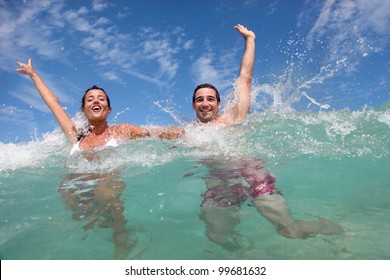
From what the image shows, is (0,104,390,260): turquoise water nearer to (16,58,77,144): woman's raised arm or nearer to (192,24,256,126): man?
(192,24,256,126): man

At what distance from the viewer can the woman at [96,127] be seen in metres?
5.76

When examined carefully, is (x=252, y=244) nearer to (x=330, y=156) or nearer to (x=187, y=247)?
(x=187, y=247)

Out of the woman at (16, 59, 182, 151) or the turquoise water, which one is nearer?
the turquoise water

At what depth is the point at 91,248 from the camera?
11.0 feet

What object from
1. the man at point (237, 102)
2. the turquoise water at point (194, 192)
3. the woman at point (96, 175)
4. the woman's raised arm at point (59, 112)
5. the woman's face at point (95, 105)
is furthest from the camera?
the woman's raised arm at point (59, 112)

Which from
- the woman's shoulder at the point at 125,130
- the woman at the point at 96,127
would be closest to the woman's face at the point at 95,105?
the woman at the point at 96,127

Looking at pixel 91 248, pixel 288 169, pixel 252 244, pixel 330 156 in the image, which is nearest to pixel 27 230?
pixel 91 248

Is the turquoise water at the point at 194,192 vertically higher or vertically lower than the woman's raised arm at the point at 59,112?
lower

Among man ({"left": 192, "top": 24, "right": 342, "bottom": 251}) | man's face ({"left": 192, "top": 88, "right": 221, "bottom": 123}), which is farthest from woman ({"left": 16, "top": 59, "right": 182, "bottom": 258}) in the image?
man ({"left": 192, "top": 24, "right": 342, "bottom": 251})

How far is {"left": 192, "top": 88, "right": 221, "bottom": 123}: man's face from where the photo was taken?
5699mm

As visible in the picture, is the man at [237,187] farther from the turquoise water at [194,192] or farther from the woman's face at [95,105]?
the woman's face at [95,105]

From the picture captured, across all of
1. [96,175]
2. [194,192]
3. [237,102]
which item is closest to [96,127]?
[96,175]

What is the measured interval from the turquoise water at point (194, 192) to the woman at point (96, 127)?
0.27 m

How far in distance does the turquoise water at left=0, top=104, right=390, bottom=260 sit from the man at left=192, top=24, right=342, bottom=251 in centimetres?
13
